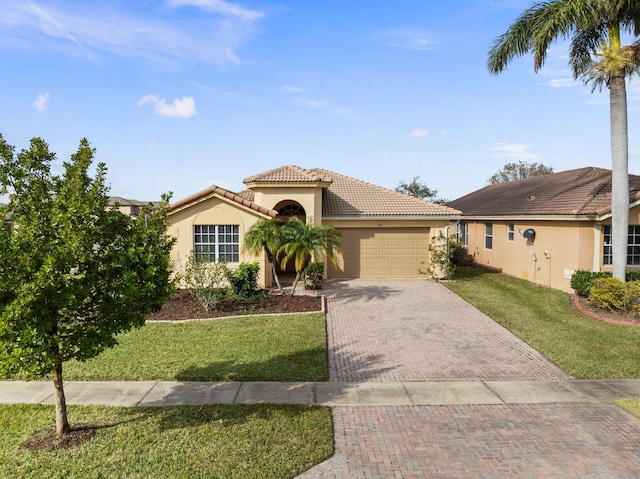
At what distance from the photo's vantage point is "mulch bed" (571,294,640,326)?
42.7 feet

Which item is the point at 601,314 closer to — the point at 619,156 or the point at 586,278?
the point at 586,278

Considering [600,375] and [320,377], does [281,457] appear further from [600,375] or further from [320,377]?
[600,375]

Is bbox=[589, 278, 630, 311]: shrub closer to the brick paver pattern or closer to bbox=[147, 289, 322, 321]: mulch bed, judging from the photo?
the brick paver pattern

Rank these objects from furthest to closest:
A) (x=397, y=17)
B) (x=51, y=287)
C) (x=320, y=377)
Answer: (x=397, y=17) → (x=320, y=377) → (x=51, y=287)

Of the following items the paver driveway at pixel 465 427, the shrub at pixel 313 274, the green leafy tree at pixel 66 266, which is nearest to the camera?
the green leafy tree at pixel 66 266

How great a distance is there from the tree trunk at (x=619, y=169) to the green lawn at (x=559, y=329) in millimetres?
2679

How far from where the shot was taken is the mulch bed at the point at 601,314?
1302 centimetres

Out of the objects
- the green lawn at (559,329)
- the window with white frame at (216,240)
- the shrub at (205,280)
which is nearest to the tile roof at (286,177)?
the window with white frame at (216,240)

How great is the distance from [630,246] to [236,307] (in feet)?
50.4

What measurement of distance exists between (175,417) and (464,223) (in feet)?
80.9

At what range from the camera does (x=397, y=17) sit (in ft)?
46.1

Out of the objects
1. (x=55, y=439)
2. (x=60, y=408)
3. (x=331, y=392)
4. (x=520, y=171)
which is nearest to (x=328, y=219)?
(x=331, y=392)

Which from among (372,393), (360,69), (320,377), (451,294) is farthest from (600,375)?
(360,69)

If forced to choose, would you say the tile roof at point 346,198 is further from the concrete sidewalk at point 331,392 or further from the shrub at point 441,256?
the concrete sidewalk at point 331,392
